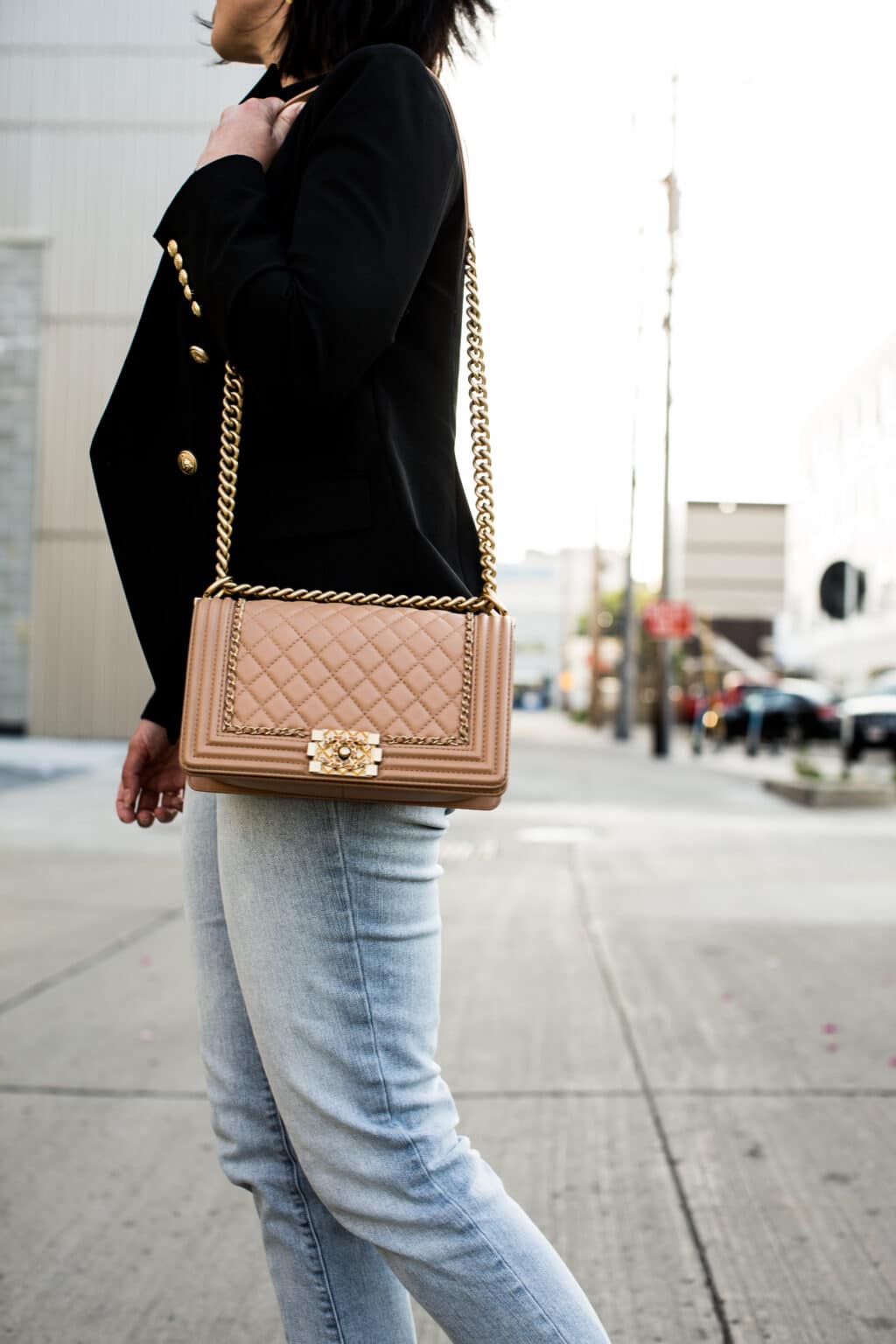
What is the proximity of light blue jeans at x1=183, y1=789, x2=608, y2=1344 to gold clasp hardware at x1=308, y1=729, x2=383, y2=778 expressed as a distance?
0.26ft

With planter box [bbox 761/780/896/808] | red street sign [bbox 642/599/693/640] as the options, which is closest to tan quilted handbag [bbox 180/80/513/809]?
planter box [bbox 761/780/896/808]

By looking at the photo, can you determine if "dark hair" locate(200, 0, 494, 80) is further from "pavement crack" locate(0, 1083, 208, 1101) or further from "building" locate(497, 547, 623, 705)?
"building" locate(497, 547, 623, 705)

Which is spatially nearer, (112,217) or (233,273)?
(233,273)

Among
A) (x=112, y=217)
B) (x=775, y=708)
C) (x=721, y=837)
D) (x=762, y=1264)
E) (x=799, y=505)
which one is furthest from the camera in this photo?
(x=799, y=505)

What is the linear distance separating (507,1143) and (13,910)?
339 centimetres

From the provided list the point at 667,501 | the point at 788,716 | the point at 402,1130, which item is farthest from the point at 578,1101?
the point at 788,716

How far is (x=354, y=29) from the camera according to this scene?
4.81ft

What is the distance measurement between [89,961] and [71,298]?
1571 centimetres

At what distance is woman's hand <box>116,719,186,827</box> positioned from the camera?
1.60 meters

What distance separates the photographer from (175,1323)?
91.9 inches

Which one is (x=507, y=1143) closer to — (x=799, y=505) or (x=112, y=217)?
(x=112, y=217)

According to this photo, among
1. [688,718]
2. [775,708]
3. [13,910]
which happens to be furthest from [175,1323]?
[688,718]

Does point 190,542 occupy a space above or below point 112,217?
below

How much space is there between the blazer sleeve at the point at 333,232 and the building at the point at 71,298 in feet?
56.6
